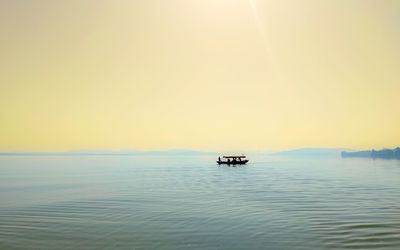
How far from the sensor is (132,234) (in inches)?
1102

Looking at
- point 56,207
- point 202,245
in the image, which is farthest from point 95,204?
point 202,245

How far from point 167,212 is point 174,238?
42.1 feet

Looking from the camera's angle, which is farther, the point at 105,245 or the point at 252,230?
the point at 252,230

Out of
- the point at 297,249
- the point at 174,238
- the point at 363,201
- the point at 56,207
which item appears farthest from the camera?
the point at 363,201

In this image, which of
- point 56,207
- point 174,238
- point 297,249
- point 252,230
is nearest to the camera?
point 297,249

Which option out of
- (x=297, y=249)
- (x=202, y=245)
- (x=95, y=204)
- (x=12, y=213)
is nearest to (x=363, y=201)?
Result: (x=297, y=249)

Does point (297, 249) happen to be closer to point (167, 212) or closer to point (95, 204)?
point (167, 212)

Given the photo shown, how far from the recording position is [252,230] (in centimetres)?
2944

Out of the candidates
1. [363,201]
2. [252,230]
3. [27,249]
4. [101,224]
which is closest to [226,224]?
[252,230]

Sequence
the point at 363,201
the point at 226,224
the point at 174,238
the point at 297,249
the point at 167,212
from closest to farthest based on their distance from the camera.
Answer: the point at 297,249 → the point at 174,238 → the point at 226,224 → the point at 167,212 → the point at 363,201

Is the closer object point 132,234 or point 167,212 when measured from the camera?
point 132,234

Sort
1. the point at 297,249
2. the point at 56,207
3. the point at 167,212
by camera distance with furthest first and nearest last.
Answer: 1. the point at 56,207
2. the point at 167,212
3. the point at 297,249

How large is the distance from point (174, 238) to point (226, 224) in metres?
6.93

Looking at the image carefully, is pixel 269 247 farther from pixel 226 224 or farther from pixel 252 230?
pixel 226 224
